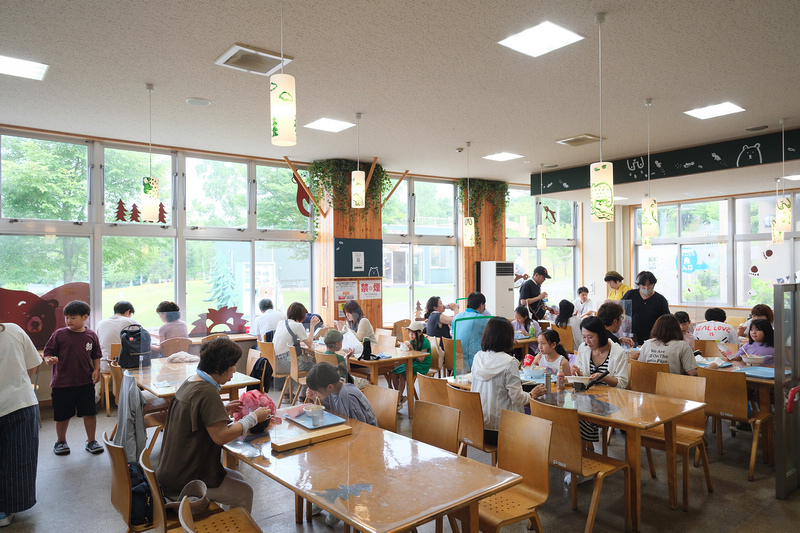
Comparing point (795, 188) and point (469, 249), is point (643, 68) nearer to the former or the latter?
point (469, 249)

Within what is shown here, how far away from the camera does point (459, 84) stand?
4.71m

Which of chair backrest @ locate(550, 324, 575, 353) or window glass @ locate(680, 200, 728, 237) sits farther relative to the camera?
window glass @ locate(680, 200, 728, 237)

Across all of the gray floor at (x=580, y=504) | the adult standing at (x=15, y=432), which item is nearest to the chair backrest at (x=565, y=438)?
the gray floor at (x=580, y=504)

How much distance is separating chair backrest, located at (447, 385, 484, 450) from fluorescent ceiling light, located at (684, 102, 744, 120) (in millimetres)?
4248

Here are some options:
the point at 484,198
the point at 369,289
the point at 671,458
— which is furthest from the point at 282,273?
the point at 671,458

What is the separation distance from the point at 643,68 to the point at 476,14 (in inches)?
71.6

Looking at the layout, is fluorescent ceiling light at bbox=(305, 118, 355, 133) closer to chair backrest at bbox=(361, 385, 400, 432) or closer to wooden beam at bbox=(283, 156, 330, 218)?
wooden beam at bbox=(283, 156, 330, 218)

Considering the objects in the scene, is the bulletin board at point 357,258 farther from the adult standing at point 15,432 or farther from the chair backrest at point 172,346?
the adult standing at point 15,432

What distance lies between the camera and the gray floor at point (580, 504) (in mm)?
3355

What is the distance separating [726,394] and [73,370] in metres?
5.67

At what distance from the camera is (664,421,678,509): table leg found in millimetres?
3344

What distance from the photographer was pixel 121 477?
7.82 feet

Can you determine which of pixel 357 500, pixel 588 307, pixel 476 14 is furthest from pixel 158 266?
pixel 588 307

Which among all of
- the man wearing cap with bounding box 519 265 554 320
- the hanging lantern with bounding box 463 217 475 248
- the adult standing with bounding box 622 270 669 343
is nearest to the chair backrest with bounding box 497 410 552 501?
the adult standing with bounding box 622 270 669 343
